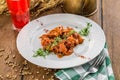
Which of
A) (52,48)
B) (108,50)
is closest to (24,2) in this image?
(52,48)

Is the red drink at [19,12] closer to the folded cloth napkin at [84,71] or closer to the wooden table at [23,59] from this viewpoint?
the wooden table at [23,59]

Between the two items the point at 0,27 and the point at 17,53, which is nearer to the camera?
the point at 17,53

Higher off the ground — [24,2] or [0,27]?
[24,2]

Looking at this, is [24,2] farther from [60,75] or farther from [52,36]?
[60,75]

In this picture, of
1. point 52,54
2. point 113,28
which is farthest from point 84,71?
point 113,28

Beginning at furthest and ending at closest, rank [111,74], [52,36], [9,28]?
[9,28] < [52,36] < [111,74]

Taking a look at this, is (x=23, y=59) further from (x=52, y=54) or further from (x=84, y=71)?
(x=84, y=71)

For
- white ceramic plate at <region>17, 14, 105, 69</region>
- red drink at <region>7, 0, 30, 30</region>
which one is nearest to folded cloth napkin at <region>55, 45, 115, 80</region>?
white ceramic plate at <region>17, 14, 105, 69</region>
